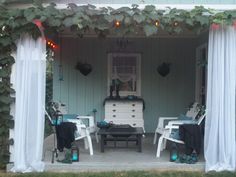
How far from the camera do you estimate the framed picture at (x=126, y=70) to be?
10055mm

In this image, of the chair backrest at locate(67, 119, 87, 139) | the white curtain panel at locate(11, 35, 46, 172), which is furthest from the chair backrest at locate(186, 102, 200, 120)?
the white curtain panel at locate(11, 35, 46, 172)

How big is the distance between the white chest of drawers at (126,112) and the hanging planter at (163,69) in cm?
95

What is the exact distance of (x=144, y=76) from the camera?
1010 centimetres

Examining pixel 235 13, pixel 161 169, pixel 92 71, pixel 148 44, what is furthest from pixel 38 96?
pixel 148 44

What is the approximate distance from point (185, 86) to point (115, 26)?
448cm

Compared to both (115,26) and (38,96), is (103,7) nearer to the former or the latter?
(115,26)

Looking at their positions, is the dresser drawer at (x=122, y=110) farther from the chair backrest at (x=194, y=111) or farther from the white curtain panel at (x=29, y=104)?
the white curtain panel at (x=29, y=104)

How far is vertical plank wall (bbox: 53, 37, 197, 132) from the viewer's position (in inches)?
395

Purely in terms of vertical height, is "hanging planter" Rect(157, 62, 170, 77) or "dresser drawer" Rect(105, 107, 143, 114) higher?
"hanging planter" Rect(157, 62, 170, 77)

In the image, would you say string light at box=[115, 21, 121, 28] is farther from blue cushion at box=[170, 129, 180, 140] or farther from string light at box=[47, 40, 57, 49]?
string light at box=[47, 40, 57, 49]

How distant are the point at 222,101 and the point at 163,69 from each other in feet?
12.9

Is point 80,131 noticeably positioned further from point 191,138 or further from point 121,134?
point 191,138

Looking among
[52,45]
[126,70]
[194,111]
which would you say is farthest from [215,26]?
[52,45]

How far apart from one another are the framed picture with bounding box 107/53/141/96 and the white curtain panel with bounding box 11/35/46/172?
13.4ft
